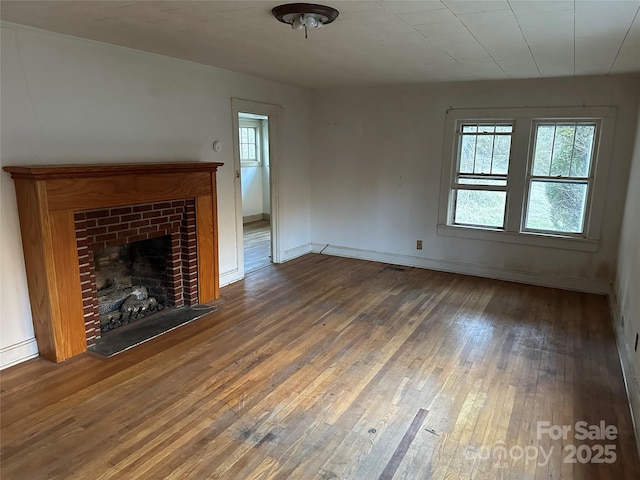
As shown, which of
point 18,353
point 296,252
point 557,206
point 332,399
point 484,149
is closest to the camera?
point 332,399

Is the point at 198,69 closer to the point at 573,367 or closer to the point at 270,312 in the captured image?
the point at 270,312

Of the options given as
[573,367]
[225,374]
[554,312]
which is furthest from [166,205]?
[554,312]

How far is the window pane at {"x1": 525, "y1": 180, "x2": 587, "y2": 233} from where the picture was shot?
4.55m

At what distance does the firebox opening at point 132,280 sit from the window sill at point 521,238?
3286 mm

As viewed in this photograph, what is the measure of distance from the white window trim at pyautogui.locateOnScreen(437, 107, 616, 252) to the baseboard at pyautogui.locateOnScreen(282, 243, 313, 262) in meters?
1.91

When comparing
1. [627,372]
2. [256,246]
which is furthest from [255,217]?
[627,372]

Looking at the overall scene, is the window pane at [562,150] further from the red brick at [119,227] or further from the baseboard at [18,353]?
the baseboard at [18,353]

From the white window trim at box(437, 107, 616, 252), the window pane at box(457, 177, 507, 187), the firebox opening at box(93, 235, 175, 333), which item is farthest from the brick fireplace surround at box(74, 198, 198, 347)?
the window pane at box(457, 177, 507, 187)

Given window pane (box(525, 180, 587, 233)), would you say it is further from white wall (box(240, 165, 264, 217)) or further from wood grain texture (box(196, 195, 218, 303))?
white wall (box(240, 165, 264, 217))

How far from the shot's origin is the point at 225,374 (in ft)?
9.37

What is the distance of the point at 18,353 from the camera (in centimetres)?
296

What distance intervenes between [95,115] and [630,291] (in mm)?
4268

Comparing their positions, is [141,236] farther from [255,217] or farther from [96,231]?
[255,217]

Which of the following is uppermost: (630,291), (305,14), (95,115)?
(305,14)
